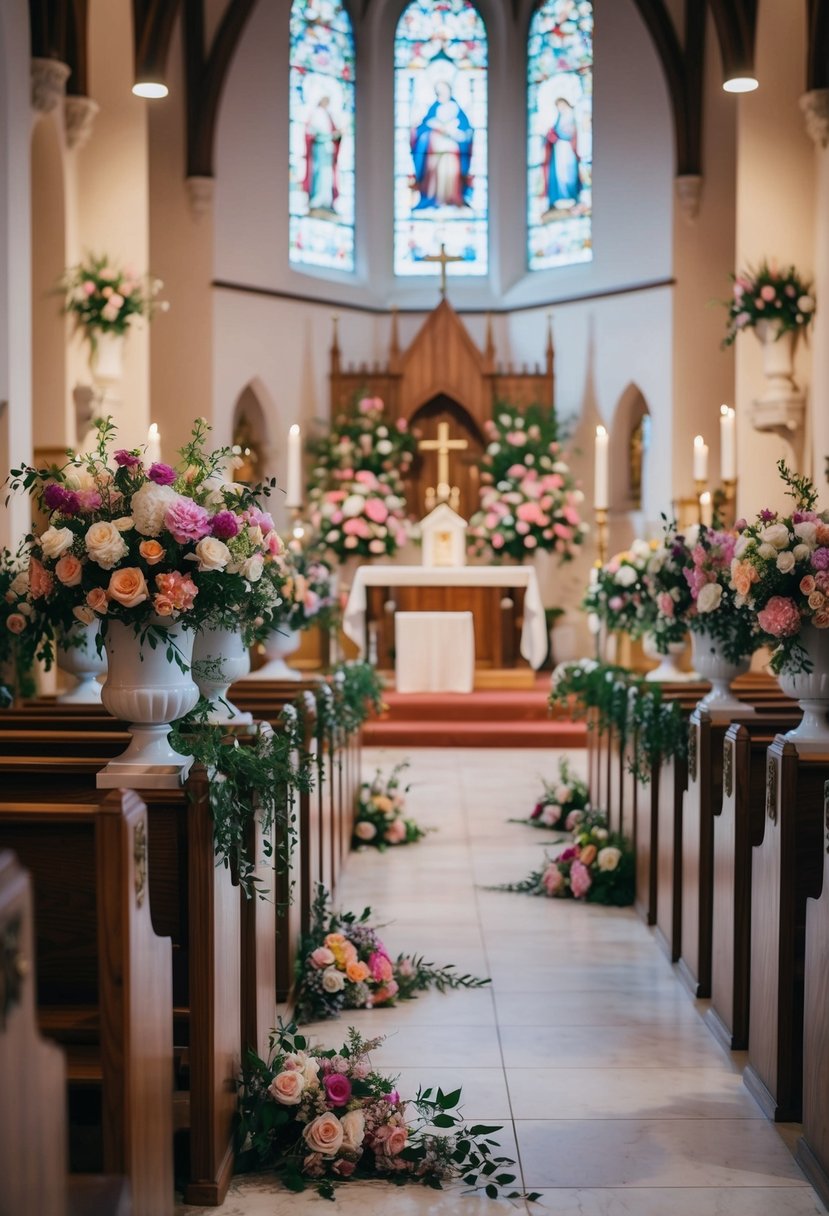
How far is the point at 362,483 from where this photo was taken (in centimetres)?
1213

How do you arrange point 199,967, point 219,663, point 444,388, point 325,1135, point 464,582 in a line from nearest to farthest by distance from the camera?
point 199,967, point 325,1135, point 219,663, point 464,582, point 444,388

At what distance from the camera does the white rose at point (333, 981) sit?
4.14 m

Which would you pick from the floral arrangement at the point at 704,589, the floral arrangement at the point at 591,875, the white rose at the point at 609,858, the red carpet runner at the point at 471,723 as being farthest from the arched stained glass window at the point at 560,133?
the white rose at the point at 609,858

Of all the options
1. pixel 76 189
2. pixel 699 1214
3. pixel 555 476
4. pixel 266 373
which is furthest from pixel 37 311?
pixel 699 1214

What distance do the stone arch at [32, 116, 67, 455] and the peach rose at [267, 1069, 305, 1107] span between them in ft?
20.6

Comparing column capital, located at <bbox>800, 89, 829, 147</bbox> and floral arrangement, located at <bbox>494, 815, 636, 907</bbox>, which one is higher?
column capital, located at <bbox>800, 89, 829, 147</bbox>

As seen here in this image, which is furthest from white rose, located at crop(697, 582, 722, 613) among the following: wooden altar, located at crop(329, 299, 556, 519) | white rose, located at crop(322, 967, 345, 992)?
wooden altar, located at crop(329, 299, 556, 519)

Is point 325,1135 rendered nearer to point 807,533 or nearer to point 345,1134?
point 345,1134

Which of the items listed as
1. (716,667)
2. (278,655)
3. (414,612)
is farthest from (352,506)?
(716,667)

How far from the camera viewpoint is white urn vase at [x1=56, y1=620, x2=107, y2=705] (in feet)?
16.2

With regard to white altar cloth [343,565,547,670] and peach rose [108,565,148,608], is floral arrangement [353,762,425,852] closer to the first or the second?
peach rose [108,565,148,608]

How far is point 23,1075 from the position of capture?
1.72 metres

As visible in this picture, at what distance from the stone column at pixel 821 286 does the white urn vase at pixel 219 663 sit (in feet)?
17.0

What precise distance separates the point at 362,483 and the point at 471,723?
2.90 meters
